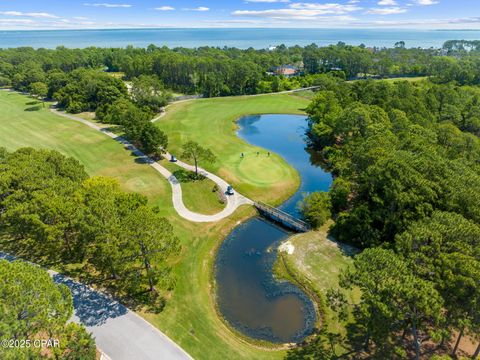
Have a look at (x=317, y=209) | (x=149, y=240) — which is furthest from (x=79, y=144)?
(x=317, y=209)

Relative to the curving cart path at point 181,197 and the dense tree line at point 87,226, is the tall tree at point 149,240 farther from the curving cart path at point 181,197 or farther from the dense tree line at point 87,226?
the curving cart path at point 181,197

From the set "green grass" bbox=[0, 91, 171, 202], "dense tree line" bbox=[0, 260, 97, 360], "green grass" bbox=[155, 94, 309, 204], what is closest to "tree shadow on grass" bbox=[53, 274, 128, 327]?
"dense tree line" bbox=[0, 260, 97, 360]

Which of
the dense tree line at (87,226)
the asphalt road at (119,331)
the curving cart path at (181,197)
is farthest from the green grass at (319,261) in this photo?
the asphalt road at (119,331)

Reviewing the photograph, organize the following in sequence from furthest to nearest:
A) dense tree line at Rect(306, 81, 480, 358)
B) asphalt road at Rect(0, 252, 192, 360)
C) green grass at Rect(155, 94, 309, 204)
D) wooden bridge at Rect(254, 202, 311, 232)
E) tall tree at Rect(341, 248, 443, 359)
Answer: green grass at Rect(155, 94, 309, 204), wooden bridge at Rect(254, 202, 311, 232), asphalt road at Rect(0, 252, 192, 360), dense tree line at Rect(306, 81, 480, 358), tall tree at Rect(341, 248, 443, 359)

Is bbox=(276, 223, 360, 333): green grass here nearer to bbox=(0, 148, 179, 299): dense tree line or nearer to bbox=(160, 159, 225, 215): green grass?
bbox=(160, 159, 225, 215): green grass

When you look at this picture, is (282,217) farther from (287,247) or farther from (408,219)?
(408,219)

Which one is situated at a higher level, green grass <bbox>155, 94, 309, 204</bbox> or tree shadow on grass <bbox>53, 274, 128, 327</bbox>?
green grass <bbox>155, 94, 309, 204</bbox>
